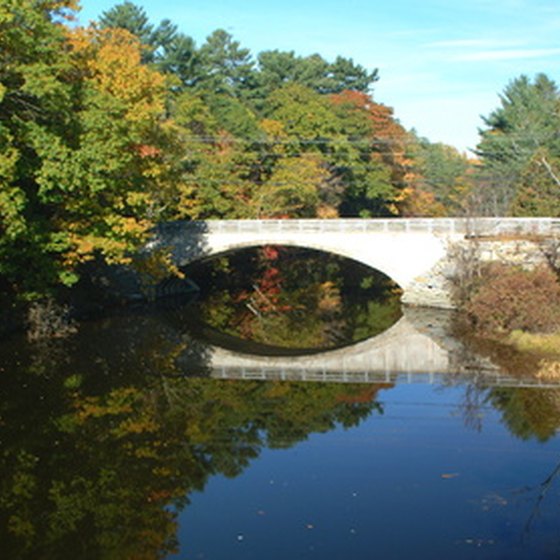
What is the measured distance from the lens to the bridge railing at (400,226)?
3997cm

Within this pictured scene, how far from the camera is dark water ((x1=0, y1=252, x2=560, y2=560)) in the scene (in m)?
14.2

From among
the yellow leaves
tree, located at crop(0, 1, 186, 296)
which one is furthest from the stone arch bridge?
the yellow leaves

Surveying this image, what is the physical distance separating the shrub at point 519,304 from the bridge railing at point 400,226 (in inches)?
228

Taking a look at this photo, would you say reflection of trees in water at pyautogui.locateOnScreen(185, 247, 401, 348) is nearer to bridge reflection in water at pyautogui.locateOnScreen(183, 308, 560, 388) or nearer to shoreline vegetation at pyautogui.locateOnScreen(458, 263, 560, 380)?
bridge reflection in water at pyautogui.locateOnScreen(183, 308, 560, 388)

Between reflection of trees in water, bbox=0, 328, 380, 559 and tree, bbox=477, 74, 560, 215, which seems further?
tree, bbox=477, 74, 560, 215

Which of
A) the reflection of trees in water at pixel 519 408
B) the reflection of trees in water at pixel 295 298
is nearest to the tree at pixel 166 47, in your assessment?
the reflection of trees in water at pixel 295 298

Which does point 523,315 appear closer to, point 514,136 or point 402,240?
point 402,240

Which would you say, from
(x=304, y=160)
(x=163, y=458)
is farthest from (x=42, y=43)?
(x=304, y=160)

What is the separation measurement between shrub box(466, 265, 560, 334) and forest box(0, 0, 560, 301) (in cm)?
448

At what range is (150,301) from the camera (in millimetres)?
45562

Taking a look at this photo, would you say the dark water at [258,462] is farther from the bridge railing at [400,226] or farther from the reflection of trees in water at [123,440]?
the bridge railing at [400,226]

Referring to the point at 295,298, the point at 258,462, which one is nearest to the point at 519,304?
the point at 258,462

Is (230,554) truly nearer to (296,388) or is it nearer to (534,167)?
(296,388)

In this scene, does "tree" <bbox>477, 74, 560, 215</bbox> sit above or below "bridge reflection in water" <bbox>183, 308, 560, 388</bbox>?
above
